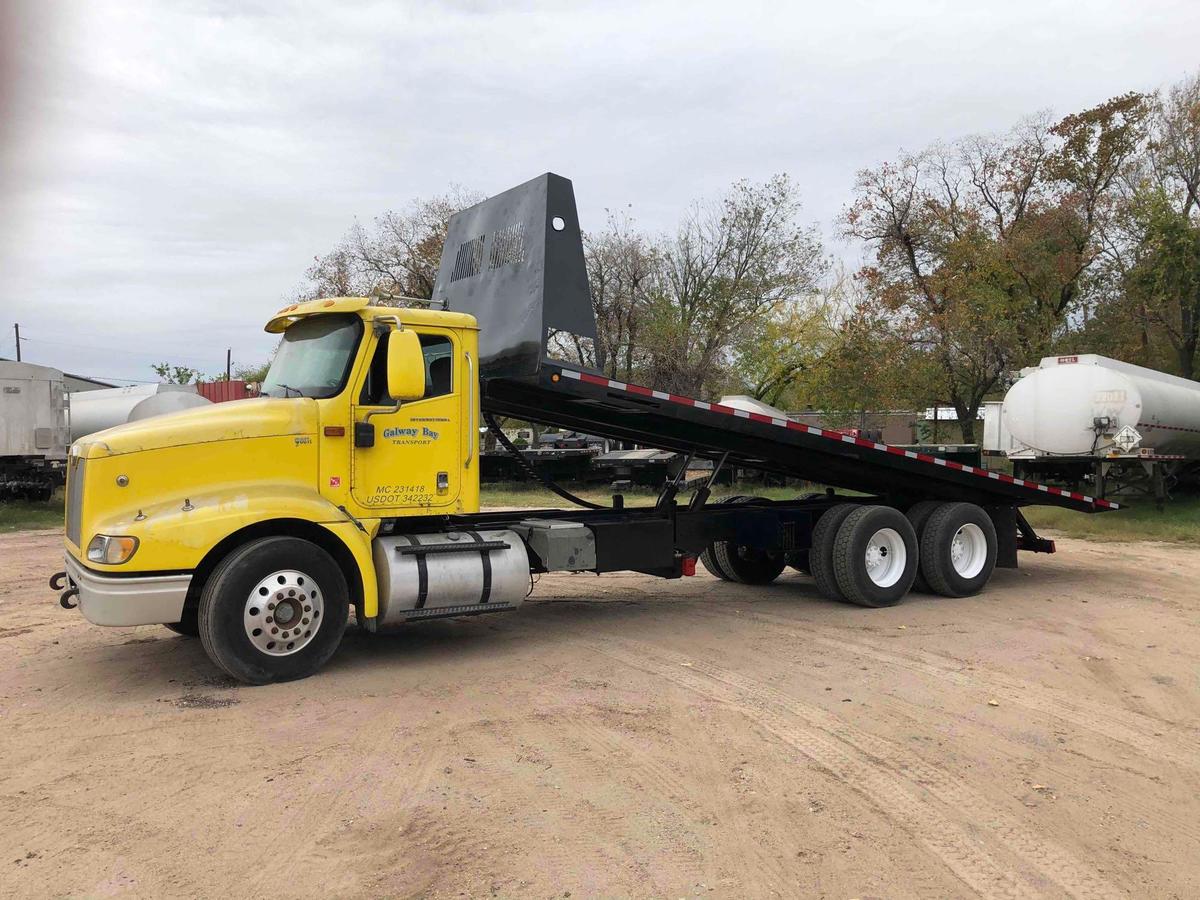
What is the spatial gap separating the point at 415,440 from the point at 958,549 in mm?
6130

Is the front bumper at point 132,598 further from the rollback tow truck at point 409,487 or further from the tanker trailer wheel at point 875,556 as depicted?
the tanker trailer wheel at point 875,556

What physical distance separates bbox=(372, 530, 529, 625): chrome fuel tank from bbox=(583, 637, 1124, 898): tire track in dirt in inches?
55.9

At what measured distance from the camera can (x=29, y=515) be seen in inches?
790

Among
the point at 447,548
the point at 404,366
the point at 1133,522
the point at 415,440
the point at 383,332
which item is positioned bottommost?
the point at 1133,522

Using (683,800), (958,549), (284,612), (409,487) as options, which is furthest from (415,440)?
(958,549)

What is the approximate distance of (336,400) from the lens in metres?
6.82

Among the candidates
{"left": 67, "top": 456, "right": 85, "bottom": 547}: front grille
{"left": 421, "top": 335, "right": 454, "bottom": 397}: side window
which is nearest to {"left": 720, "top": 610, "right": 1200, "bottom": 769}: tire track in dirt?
{"left": 421, "top": 335, "right": 454, "bottom": 397}: side window

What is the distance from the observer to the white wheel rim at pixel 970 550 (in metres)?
10.2

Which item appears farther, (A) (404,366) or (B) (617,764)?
(A) (404,366)

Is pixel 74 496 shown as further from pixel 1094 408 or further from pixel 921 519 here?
pixel 1094 408

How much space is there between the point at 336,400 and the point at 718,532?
413 centimetres

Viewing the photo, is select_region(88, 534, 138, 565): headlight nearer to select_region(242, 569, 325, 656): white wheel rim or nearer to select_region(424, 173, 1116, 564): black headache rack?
select_region(242, 569, 325, 656): white wheel rim

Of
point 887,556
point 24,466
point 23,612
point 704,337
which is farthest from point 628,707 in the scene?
point 704,337

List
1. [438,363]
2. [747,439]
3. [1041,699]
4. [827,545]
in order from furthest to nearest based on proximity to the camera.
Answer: [827,545]
[747,439]
[438,363]
[1041,699]
